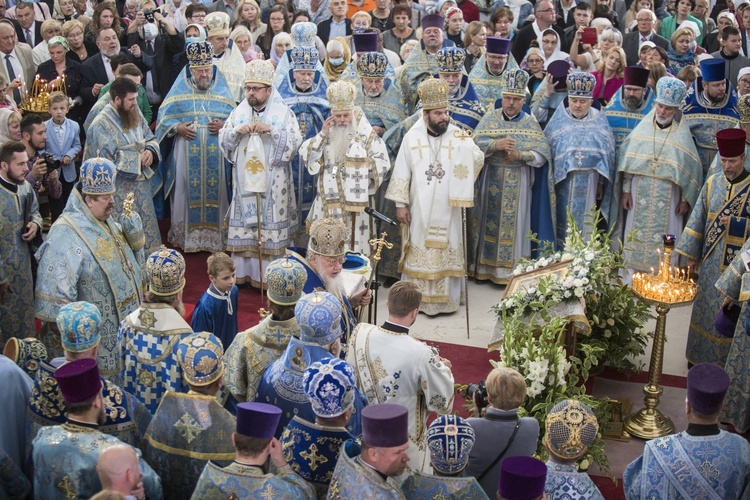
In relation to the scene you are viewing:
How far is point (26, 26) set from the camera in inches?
542

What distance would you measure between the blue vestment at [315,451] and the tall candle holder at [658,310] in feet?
11.8

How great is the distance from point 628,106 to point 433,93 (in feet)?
8.75

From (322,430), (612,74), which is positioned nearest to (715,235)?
(612,74)

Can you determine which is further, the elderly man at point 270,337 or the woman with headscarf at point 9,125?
the woman with headscarf at point 9,125

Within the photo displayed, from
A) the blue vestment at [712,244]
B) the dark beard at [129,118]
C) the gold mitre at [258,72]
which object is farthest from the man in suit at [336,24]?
the blue vestment at [712,244]

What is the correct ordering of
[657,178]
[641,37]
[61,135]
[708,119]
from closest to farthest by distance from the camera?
[61,135], [657,178], [708,119], [641,37]

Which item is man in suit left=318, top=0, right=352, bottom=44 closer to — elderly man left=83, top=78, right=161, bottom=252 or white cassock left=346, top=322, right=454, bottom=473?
elderly man left=83, top=78, right=161, bottom=252

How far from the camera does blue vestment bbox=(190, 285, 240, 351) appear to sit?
23.4 feet

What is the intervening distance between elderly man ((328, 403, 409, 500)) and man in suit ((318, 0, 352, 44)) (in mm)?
10885

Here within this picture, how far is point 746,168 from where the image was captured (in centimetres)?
922

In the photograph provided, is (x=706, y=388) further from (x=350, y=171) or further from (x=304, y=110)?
(x=304, y=110)

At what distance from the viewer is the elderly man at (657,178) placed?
1041 cm

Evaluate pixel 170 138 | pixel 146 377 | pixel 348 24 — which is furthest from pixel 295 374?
pixel 348 24

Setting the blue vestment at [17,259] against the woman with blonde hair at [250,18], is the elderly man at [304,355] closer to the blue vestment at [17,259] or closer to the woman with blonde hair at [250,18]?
the blue vestment at [17,259]
